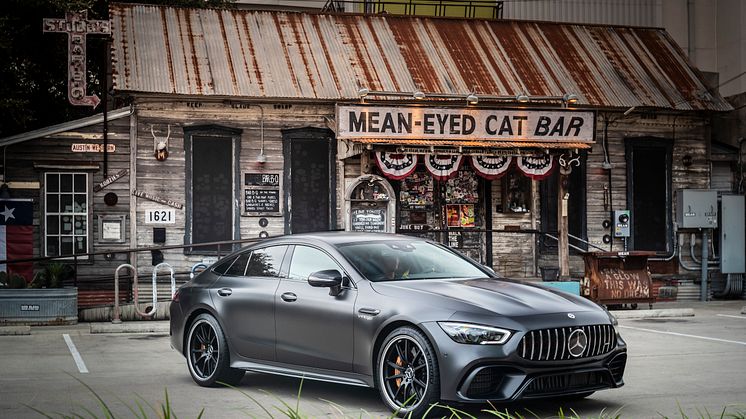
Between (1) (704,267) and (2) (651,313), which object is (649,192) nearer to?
(1) (704,267)

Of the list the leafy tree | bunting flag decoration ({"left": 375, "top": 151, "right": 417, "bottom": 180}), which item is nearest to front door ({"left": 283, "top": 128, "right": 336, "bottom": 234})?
bunting flag decoration ({"left": 375, "top": 151, "right": 417, "bottom": 180})

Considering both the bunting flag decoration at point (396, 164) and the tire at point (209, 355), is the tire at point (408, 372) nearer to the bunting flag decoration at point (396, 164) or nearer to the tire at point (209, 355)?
the tire at point (209, 355)

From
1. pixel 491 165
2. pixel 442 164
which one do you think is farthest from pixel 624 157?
pixel 442 164

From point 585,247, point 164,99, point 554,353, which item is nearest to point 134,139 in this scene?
point 164,99

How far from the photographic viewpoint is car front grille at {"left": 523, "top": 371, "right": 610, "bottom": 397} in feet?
27.2

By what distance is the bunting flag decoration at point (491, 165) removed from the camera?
23000mm

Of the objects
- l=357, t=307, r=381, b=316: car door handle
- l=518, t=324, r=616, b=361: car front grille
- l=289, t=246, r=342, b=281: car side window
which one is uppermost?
l=289, t=246, r=342, b=281: car side window

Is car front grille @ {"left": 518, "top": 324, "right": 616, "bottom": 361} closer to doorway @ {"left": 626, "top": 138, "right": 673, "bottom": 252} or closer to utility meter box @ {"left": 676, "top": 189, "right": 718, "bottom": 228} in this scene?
doorway @ {"left": 626, "top": 138, "right": 673, "bottom": 252}

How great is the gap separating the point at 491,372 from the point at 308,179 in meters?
15.9

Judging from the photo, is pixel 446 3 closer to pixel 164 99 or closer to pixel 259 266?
pixel 164 99

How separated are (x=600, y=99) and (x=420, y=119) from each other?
16.9 ft

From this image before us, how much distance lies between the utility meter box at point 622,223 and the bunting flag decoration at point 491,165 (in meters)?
3.81

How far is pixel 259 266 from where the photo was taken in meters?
10.5

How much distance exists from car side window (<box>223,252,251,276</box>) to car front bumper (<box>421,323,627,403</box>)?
286 centimetres
